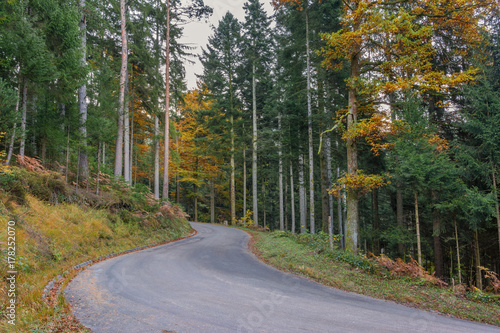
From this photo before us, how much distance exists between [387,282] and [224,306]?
15.9 feet

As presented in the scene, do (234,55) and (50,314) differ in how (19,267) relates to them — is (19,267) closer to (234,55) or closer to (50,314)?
(50,314)

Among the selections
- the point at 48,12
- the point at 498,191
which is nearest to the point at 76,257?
the point at 48,12

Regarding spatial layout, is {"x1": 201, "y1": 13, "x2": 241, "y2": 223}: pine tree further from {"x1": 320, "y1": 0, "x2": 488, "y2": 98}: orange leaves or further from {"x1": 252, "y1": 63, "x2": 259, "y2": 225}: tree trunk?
{"x1": 320, "y1": 0, "x2": 488, "y2": 98}: orange leaves

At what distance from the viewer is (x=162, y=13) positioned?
56.7 ft

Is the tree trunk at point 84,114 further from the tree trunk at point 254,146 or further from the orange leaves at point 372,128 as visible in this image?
the tree trunk at point 254,146

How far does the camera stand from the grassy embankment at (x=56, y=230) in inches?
150

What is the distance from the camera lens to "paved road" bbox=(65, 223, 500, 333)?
3.80 m

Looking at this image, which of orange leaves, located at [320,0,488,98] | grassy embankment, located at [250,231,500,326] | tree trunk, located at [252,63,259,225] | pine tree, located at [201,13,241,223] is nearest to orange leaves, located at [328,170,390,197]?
grassy embankment, located at [250,231,500,326]

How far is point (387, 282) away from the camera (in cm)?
663

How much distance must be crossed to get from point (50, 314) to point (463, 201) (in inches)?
539

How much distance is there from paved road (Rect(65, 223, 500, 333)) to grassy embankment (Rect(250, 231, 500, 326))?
0.48 m

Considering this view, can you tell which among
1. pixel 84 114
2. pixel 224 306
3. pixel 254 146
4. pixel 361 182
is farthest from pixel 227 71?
pixel 224 306

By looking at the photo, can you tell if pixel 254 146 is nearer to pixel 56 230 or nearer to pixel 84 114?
pixel 84 114

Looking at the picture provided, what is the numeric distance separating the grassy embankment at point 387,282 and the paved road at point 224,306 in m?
0.48
